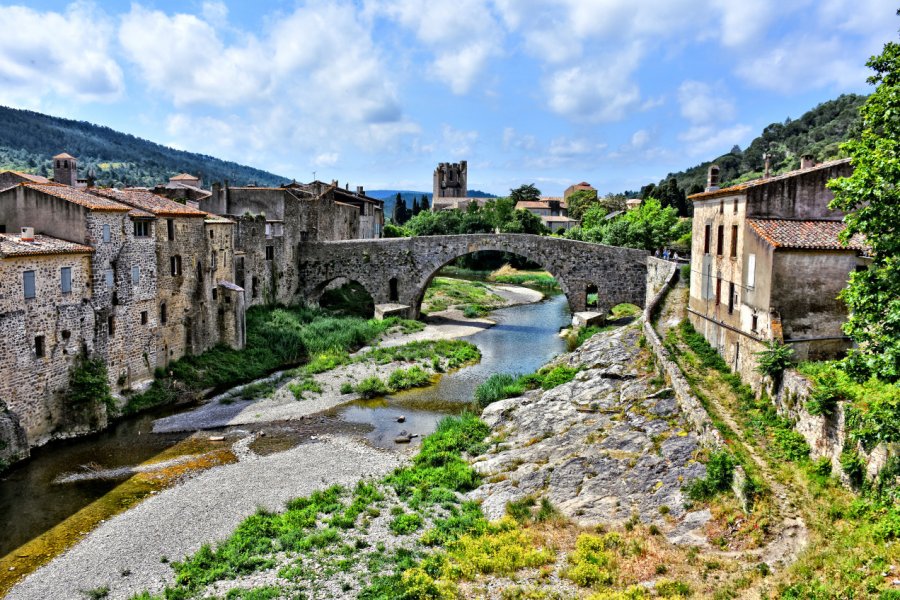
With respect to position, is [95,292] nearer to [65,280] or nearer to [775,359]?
[65,280]

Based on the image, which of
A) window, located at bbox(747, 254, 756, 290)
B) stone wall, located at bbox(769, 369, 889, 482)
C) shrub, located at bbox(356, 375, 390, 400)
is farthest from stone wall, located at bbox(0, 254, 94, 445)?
window, located at bbox(747, 254, 756, 290)

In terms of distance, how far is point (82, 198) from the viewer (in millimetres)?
27656

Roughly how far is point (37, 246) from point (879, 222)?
26341 millimetres

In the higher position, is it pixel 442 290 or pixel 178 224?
pixel 178 224

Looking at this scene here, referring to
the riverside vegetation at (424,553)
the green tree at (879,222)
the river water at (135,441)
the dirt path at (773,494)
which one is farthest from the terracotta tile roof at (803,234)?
the river water at (135,441)

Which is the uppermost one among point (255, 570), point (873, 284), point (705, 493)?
point (873, 284)

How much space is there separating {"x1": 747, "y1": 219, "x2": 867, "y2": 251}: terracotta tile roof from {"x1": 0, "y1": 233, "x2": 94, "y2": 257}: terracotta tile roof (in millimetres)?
24690

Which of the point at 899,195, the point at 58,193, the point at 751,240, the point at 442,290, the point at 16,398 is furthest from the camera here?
the point at 442,290

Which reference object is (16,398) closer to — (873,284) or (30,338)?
(30,338)

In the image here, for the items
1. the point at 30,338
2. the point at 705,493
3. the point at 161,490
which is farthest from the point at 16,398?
the point at 705,493

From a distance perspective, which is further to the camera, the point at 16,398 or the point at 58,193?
the point at 58,193

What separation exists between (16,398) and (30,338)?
2.18 meters

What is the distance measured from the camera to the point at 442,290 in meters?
62.6

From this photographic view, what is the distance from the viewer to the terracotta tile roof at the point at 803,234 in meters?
18.9
